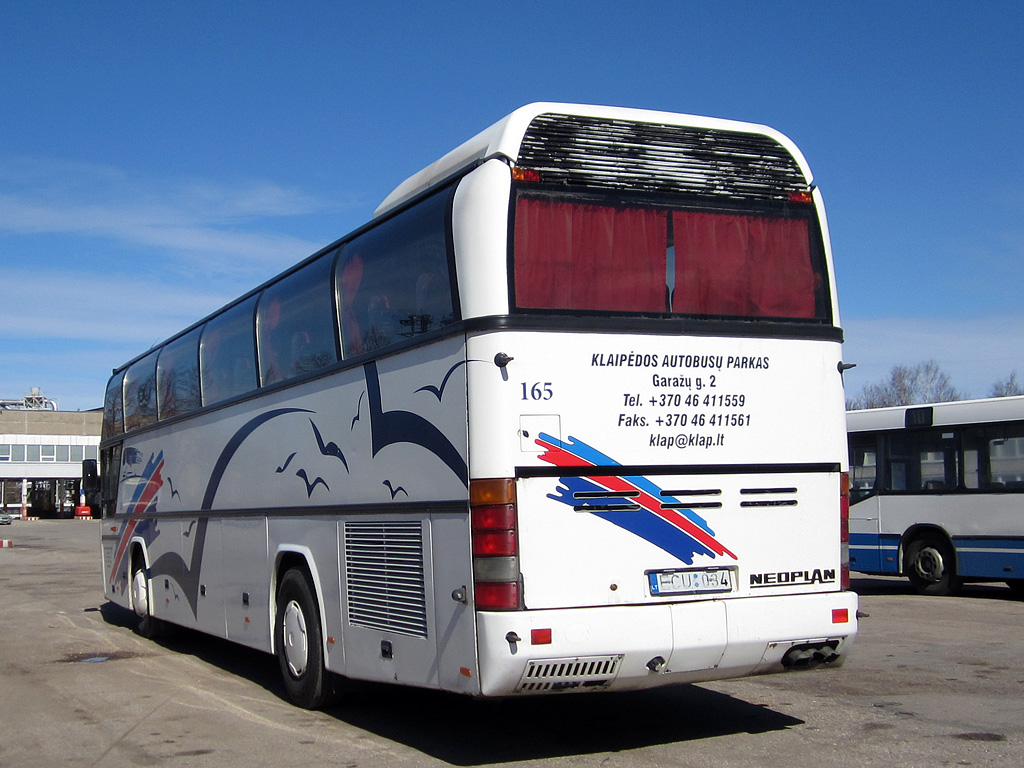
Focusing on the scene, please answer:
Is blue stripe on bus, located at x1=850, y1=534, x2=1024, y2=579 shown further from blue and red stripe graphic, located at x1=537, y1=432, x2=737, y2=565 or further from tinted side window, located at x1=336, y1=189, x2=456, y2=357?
tinted side window, located at x1=336, y1=189, x2=456, y2=357

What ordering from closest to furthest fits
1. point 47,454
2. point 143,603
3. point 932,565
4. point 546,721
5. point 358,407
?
point 358,407 → point 546,721 → point 143,603 → point 932,565 → point 47,454

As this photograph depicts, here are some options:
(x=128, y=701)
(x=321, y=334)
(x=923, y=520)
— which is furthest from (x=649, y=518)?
(x=923, y=520)

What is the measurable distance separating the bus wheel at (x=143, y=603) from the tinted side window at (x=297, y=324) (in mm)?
5179

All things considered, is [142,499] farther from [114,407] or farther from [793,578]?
[793,578]

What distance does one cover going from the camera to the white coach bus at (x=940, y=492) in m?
15.4

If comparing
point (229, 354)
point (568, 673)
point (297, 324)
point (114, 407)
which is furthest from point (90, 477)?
point (568, 673)

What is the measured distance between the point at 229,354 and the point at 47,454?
79985mm

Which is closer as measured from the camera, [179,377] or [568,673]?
[568,673]

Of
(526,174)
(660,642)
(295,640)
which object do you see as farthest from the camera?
(295,640)

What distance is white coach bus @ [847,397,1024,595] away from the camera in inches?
606

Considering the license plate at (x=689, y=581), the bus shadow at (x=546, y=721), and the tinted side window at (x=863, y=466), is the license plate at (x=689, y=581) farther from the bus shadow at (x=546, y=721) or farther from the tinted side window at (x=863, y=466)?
the tinted side window at (x=863, y=466)

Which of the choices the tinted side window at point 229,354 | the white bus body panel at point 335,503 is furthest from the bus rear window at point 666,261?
the tinted side window at point 229,354

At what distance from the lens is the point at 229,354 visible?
10805 millimetres

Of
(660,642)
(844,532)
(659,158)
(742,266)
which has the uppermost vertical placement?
(659,158)
